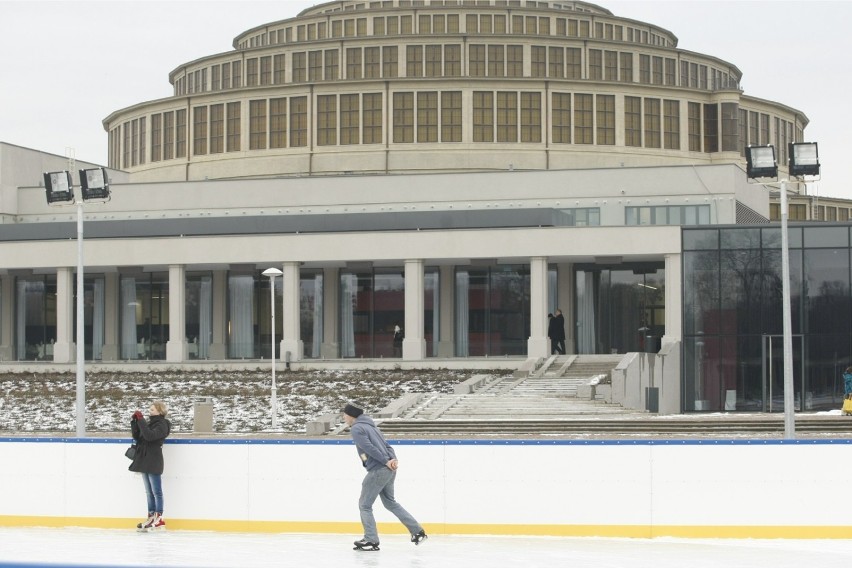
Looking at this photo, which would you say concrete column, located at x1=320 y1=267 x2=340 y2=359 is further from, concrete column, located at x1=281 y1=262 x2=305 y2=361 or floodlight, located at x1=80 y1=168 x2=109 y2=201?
floodlight, located at x1=80 y1=168 x2=109 y2=201

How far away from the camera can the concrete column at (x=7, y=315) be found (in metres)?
63.1

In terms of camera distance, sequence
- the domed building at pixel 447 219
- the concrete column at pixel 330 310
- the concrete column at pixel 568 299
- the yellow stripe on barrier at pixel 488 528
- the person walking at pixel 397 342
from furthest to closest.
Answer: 1. the concrete column at pixel 330 310
2. the concrete column at pixel 568 299
3. the person walking at pixel 397 342
4. the domed building at pixel 447 219
5. the yellow stripe on barrier at pixel 488 528

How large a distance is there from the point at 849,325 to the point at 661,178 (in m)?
15.2

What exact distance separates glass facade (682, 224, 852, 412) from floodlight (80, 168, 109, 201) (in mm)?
28241

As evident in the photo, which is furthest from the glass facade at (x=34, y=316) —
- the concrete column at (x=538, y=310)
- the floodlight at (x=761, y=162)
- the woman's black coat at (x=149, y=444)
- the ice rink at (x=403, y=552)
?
Result: the ice rink at (x=403, y=552)

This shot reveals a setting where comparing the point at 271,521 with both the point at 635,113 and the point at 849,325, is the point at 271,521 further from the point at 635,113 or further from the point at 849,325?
the point at 635,113

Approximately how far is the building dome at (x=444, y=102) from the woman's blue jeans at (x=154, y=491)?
52.6m

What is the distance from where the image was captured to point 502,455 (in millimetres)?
19750

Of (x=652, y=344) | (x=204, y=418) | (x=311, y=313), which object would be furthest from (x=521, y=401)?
(x=311, y=313)

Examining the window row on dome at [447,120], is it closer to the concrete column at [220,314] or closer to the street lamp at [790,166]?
the concrete column at [220,314]

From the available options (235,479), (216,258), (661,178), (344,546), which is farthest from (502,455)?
(661,178)

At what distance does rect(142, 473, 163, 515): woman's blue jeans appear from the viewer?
66.6ft

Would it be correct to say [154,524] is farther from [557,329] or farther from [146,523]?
[557,329]

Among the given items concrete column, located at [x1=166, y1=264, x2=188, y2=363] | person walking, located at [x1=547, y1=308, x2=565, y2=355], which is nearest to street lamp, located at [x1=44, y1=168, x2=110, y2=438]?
person walking, located at [x1=547, y1=308, x2=565, y2=355]
